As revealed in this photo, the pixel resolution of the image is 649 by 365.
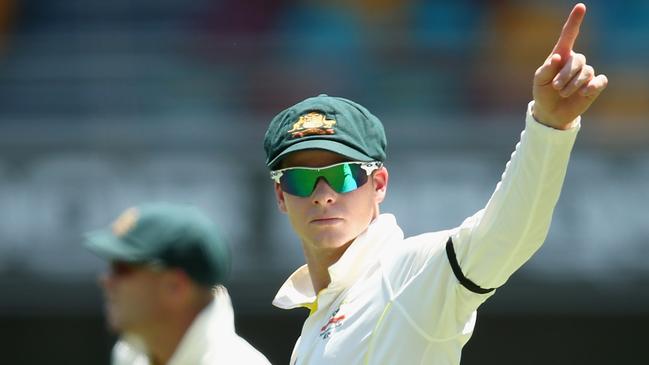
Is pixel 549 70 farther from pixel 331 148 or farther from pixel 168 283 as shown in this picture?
pixel 168 283

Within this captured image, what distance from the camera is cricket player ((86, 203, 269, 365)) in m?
2.97

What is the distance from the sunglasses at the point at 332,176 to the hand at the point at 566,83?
701mm

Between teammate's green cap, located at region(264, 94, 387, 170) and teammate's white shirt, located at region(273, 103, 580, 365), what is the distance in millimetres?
199

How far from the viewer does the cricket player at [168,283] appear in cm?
297

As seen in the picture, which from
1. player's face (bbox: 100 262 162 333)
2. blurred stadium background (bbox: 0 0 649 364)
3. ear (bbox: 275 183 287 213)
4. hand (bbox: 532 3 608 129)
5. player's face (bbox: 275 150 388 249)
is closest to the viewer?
hand (bbox: 532 3 608 129)

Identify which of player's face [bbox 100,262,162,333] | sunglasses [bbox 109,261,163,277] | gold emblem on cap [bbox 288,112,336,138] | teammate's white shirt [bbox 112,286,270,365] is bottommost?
teammate's white shirt [bbox 112,286,270,365]

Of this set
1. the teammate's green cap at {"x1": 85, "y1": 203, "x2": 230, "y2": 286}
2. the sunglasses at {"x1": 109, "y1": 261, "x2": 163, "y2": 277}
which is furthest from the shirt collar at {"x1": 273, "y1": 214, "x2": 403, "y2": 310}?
the sunglasses at {"x1": 109, "y1": 261, "x2": 163, "y2": 277}

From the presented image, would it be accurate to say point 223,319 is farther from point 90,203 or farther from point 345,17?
point 345,17

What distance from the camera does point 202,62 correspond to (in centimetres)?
1022

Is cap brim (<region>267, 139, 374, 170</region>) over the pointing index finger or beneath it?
beneath

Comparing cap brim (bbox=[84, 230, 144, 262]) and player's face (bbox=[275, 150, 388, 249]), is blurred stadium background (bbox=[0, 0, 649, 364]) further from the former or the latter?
cap brim (bbox=[84, 230, 144, 262])

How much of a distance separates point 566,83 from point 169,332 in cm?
100

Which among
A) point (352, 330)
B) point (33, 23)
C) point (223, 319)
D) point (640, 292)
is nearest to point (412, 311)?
point (352, 330)

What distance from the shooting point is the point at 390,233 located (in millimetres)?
3559
